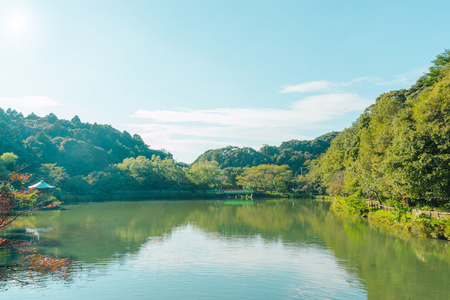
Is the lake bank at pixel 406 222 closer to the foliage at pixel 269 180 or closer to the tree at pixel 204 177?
the foliage at pixel 269 180

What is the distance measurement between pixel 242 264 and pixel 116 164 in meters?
48.2

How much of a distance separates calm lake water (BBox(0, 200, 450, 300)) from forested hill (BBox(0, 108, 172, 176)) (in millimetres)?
25861

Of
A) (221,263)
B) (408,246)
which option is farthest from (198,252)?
(408,246)

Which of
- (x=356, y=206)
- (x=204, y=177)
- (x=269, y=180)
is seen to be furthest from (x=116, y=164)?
(x=356, y=206)

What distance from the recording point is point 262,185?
181ft

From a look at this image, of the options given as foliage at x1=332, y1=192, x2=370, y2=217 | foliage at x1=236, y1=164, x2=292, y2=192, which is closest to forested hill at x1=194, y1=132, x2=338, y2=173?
foliage at x1=236, y1=164, x2=292, y2=192

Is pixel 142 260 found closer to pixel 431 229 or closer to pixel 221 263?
pixel 221 263

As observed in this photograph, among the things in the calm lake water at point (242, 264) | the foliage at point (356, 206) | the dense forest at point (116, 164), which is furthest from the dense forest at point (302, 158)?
the calm lake water at point (242, 264)

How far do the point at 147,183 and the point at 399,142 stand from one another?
4033 cm

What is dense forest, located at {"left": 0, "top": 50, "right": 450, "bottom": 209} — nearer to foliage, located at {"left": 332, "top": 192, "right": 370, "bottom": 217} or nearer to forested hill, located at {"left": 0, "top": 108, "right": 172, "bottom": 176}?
forested hill, located at {"left": 0, "top": 108, "right": 172, "bottom": 176}

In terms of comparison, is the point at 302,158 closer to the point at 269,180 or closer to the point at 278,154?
the point at 278,154

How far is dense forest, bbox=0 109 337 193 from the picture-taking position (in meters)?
45.1

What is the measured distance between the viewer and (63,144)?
57.7 meters

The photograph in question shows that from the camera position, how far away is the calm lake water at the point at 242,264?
28.8 ft
